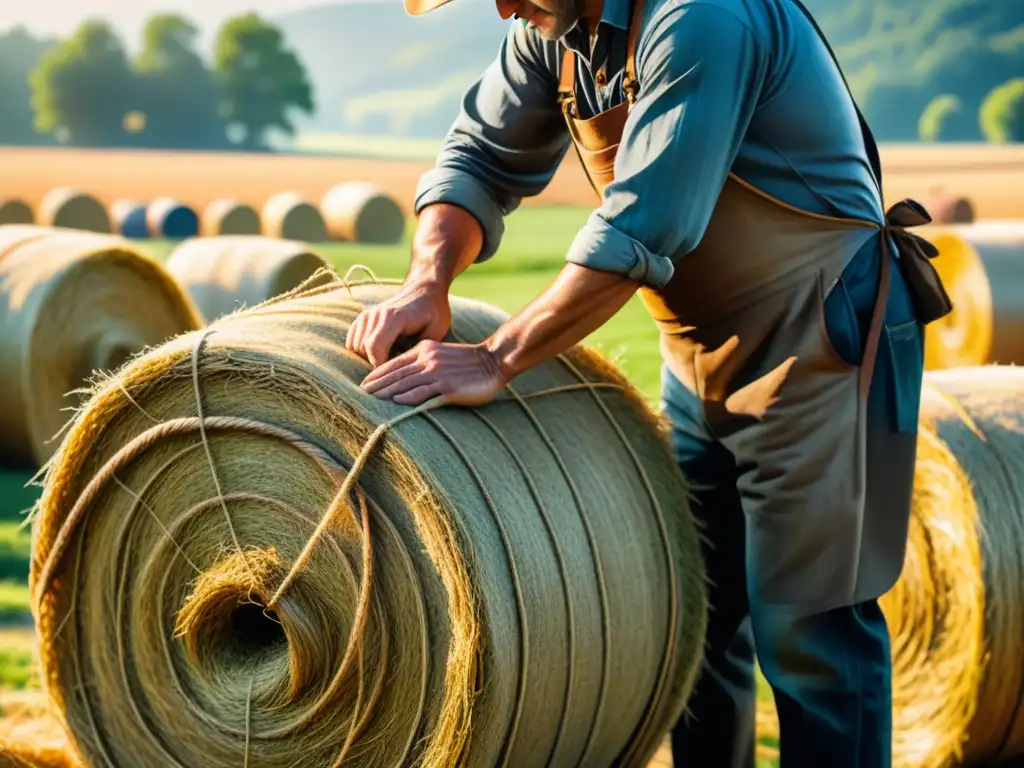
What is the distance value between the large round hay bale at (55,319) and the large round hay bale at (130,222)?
13.2 metres

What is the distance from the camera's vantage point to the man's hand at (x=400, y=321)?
2885 millimetres

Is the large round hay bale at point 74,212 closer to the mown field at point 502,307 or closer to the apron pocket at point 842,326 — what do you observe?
the mown field at point 502,307

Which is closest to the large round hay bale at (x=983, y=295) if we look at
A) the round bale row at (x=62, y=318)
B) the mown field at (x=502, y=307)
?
the mown field at (x=502, y=307)

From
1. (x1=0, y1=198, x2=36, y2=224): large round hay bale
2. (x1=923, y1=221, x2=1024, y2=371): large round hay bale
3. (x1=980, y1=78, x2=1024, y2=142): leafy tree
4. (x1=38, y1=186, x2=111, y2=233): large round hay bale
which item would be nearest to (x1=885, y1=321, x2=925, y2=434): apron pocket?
(x1=923, y1=221, x2=1024, y2=371): large round hay bale

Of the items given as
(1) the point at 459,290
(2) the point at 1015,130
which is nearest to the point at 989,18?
(2) the point at 1015,130

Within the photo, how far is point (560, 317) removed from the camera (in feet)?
8.83

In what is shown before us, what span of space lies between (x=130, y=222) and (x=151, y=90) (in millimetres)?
44639

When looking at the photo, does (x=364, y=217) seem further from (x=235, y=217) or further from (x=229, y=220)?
(x=229, y=220)

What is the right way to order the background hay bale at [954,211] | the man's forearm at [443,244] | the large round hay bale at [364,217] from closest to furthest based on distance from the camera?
1. the man's forearm at [443,244]
2. the background hay bale at [954,211]
3. the large round hay bale at [364,217]

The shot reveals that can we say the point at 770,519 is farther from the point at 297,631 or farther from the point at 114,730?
the point at 114,730

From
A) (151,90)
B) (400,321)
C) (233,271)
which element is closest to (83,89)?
(151,90)

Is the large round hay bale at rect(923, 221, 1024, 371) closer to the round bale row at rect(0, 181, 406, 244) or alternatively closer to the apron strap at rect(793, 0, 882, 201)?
the apron strap at rect(793, 0, 882, 201)

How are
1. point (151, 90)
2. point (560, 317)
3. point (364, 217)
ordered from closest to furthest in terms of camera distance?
point (560, 317)
point (364, 217)
point (151, 90)

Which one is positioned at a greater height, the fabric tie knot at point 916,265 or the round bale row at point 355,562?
the fabric tie knot at point 916,265
